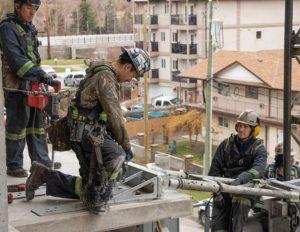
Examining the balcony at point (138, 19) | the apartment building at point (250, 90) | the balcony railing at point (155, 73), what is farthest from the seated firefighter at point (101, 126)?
the balcony at point (138, 19)

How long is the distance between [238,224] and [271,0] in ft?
102

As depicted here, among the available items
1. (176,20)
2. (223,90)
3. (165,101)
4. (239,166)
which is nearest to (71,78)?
(165,101)

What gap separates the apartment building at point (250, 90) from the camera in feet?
89.0

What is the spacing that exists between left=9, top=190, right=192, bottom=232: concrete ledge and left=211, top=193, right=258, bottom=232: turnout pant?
3.02ft

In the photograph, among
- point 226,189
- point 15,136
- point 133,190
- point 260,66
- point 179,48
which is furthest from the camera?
point 179,48

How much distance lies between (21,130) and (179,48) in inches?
1408

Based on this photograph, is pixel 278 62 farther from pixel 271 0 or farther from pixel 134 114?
pixel 134 114

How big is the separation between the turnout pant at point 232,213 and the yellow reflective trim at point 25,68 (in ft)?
8.73

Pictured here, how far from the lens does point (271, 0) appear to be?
35625 millimetres

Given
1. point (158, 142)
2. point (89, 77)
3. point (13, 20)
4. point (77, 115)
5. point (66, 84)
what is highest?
point (13, 20)

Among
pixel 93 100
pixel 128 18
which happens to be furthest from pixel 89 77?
pixel 128 18

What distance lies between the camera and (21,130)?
635cm

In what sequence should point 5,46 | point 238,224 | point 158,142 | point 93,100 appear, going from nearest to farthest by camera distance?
point 93,100 < point 5,46 < point 238,224 < point 158,142

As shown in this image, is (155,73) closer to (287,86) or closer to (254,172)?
(287,86)
